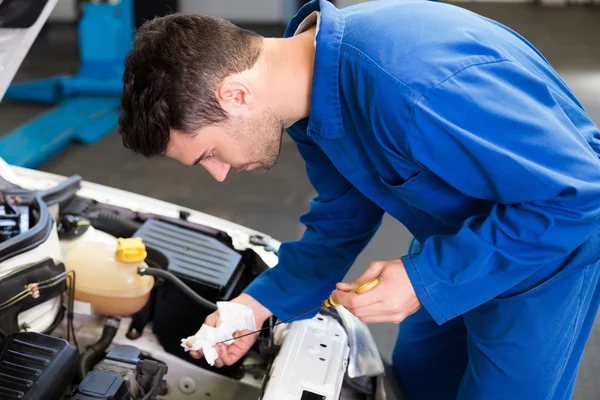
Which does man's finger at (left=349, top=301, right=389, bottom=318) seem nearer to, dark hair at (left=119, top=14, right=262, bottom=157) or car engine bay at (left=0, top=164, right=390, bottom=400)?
car engine bay at (left=0, top=164, right=390, bottom=400)

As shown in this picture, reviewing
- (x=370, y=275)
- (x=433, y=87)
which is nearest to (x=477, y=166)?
(x=433, y=87)

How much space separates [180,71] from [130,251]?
54cm

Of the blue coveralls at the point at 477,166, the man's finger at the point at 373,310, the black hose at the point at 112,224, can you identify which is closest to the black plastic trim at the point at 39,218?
the black hose at the point at 112,224

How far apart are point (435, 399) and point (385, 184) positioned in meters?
0.76

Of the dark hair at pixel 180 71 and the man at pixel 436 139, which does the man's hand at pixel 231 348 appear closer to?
the man at pixel 436 139

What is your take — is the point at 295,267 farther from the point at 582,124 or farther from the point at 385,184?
the point at 582,124

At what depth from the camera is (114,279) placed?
1.42m

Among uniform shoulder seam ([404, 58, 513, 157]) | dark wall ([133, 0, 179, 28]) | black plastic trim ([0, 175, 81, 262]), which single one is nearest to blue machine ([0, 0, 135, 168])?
dark wall ([133, 0, 179, 28])

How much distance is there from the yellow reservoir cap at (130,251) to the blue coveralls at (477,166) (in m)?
0.49

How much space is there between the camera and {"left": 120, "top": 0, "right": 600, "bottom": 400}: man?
95 cm

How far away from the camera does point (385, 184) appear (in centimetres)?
118

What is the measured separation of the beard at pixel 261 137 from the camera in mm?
1114

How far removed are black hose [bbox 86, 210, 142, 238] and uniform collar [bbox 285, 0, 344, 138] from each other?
756mm

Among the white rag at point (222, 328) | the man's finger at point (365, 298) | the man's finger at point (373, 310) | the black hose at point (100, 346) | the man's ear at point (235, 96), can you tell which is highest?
the man's ear at point (235, 96)
